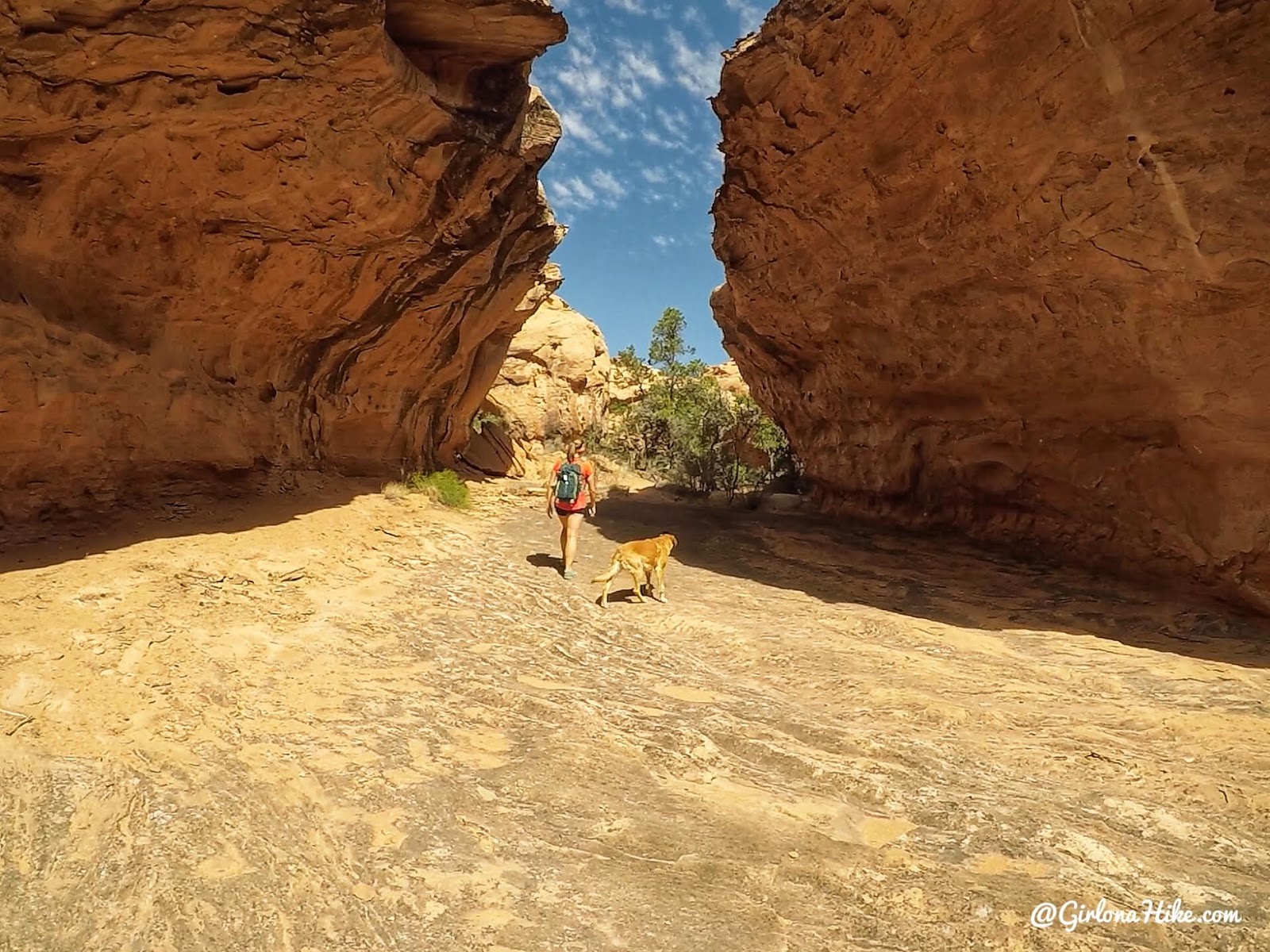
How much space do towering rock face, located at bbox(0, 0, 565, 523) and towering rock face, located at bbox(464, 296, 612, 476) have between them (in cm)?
974

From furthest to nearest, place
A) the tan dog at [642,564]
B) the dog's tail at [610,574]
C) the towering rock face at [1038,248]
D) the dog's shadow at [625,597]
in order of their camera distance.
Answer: the dog's shadow at [625,597] < the tan dog at [642,564] < the dog's tail at [610,574] < the towering rock face at [1038,248]

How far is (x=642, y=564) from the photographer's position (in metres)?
7.41

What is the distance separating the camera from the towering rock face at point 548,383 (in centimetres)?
2125

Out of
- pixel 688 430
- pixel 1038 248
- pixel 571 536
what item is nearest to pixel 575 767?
pixel 571 536

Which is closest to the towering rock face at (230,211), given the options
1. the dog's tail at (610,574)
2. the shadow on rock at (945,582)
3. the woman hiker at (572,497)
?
the woman hiker at (572,497)

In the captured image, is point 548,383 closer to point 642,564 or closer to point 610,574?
point 642,564

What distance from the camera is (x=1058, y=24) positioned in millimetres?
6496

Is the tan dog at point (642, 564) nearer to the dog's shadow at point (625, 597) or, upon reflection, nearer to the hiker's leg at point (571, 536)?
the dog's shadow at point (625, 597)

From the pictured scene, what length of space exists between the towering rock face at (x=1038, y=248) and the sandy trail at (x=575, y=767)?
1895 millimetres

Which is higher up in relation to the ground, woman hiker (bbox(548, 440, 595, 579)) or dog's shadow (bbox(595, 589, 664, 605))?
woman hiker (bbox(548, 440, 595, 579))

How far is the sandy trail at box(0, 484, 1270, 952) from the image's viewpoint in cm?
292

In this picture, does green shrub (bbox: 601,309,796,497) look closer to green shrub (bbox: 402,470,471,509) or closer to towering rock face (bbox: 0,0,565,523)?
green shrub (bbox: 402,470,471,509)

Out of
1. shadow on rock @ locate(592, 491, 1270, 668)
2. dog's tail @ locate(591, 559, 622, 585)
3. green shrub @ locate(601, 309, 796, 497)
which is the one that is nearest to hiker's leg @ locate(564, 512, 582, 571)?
dog's tail @ locate(591, 559, 622, 585)

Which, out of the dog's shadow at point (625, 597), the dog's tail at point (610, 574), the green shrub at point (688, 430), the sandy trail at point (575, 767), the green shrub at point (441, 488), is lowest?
Answer: the sandy trail at point (575, 767)
